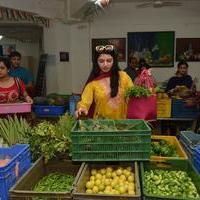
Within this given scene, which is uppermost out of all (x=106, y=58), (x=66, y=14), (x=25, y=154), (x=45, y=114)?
(x=66, y=14)

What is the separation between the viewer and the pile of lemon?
Result: 1.93 m

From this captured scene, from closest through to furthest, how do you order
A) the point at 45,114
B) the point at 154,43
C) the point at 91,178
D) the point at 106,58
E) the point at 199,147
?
the point at 91,178, the point at 199,147, the point at 106,58, the point at 45,114, the point at 154,43

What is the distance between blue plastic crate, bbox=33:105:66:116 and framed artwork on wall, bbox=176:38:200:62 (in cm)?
301

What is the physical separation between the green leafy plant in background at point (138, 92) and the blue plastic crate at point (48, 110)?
11.6 ft

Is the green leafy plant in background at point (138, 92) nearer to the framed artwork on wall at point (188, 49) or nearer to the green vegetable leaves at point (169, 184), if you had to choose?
the green vegetable leaves at point (169, 184)

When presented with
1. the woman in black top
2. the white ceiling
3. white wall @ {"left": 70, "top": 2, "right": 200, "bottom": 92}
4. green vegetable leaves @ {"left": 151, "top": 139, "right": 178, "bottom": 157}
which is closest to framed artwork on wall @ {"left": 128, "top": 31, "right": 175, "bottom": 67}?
white wall @ {"left": 70, "top": 2, "right": 200, "bottom": 92}

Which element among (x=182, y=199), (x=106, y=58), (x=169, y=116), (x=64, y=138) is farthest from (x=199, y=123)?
(x=182, y=199)

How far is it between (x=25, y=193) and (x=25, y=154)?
44 cm

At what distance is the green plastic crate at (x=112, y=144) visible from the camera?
7.02ft

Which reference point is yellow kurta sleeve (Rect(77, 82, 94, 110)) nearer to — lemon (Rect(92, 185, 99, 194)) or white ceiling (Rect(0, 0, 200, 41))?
lemon (Rect(92, 185, 99, 194))

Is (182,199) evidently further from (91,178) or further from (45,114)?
(45,114)

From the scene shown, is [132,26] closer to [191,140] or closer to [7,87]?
[7,87]

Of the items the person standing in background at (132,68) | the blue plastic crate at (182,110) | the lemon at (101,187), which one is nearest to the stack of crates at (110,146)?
the lemon at (101,187)

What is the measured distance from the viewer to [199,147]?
2.33 meters
